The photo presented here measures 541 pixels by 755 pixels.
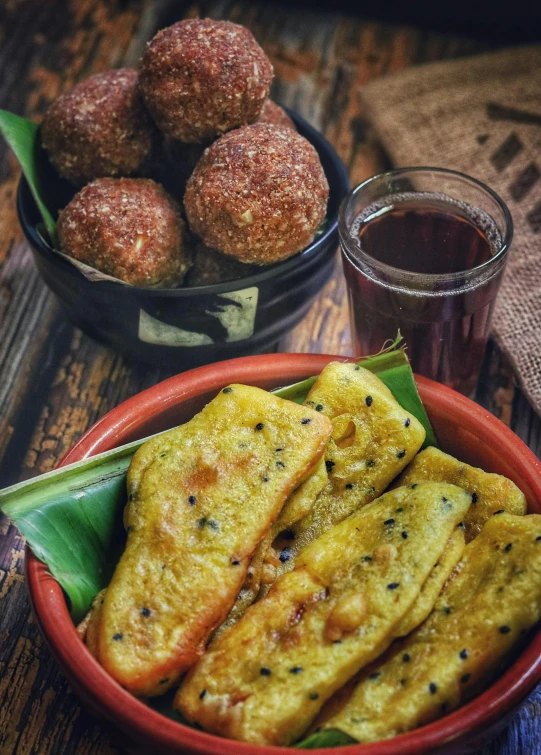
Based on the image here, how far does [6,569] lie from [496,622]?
39.9 inches

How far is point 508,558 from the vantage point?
130cm

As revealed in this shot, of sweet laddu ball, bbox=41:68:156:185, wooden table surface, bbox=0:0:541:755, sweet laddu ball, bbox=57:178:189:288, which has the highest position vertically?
sweet laddu ball, bbox=41:68:156:185

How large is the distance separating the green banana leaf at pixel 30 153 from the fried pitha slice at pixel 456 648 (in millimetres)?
1167

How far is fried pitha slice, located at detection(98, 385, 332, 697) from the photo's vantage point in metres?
1.27

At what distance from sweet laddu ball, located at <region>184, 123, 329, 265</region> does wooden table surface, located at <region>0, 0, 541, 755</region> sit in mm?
483

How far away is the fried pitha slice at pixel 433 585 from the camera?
1.26m

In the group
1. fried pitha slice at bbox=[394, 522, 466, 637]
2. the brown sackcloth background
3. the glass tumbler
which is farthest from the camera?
the brown sackcloth background

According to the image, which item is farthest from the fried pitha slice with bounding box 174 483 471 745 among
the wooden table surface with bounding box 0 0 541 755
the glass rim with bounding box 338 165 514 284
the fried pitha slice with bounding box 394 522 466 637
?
the glass rim with bounding box 338 165 514 284

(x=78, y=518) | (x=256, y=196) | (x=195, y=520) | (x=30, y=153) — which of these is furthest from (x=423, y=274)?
(x=30, y=153)

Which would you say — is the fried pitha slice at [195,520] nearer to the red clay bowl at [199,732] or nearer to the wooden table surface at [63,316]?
the red clay bowl at [199,732]

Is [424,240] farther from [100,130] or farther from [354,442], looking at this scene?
[100,130]

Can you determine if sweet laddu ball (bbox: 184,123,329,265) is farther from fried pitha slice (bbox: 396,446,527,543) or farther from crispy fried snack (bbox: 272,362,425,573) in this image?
fried pitha slice (bbox: 396,446,527,543)

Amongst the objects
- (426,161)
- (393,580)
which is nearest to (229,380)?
(393,580)

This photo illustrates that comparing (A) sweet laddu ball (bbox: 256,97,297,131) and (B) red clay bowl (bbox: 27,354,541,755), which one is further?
(A) sweet laddu ball (bbox: 256,97,297,131)
